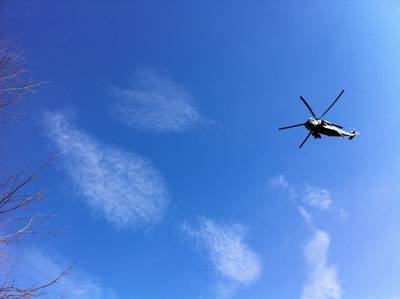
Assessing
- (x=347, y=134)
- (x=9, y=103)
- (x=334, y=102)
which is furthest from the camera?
(x=347, y=134)

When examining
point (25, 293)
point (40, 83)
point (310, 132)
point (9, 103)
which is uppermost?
point (310, 132)

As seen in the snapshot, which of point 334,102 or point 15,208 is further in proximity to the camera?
point 334,102

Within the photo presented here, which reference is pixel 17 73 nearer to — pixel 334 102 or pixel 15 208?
pixel 15 208

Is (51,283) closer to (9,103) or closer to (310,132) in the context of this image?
(9,103)

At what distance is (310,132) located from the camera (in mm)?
17781

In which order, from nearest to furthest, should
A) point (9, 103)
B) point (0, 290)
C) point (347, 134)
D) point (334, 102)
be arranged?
1. point (0, 290)
2. point (9, 103)
3. point (334, 102)
4. point (347, 134)

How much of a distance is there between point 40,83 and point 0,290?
14.5 feet

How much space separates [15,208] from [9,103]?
7.43 feet

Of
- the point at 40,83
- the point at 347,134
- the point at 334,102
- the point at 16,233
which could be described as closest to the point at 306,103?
the point at 334,102

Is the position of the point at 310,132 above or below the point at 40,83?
above

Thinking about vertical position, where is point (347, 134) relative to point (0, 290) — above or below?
above

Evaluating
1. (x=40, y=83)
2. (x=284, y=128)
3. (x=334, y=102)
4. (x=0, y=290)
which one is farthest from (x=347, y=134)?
(x=0, y=290)

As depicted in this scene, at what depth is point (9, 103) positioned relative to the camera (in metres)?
7.05

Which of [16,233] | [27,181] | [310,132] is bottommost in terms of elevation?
[16,233]
